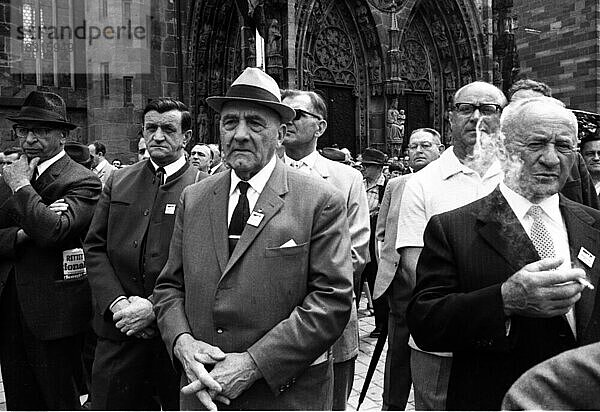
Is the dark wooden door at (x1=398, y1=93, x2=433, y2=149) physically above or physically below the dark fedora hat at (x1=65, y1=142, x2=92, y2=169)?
above

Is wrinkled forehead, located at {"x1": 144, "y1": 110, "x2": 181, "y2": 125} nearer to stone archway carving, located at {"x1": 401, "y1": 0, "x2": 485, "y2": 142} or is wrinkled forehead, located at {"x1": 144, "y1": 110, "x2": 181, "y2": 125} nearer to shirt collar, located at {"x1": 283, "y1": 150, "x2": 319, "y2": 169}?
shirt collar, located at {"x1": 283, "y1": 150, "x2": 319, "y2": 169}

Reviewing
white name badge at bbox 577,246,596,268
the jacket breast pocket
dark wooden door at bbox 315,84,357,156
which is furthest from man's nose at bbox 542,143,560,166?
dark wooden door at bbox 315,84,357,156

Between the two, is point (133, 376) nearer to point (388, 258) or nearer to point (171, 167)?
point (171, 167)

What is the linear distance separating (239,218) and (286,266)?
13.0 inches

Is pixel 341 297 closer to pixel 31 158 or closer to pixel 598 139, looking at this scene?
pixel 31 158

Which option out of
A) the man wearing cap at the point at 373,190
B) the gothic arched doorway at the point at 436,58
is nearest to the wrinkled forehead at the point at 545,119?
the man wearing cap at the point at 373,190

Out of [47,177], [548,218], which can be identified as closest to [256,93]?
[548,218]

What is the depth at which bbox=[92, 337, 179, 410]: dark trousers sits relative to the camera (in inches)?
123

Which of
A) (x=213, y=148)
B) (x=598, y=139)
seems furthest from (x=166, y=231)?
(x=213, y=148)

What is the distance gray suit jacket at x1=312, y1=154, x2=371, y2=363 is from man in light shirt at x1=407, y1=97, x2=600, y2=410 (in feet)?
3.69

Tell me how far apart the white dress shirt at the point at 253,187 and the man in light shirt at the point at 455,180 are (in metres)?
0.88

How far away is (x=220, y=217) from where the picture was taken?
8.27ft

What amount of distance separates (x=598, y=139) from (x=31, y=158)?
4.29 metres

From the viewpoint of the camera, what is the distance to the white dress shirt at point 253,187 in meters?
2.58
